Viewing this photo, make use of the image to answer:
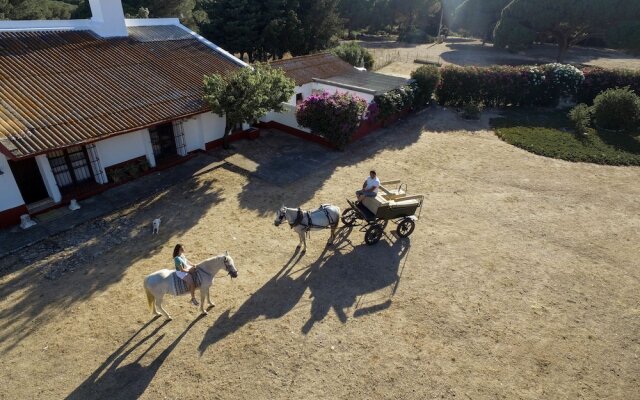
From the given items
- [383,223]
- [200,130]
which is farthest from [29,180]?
[383,223]

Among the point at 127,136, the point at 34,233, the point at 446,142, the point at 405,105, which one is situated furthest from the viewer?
the point at 405,105

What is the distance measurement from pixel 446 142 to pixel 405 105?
370cm

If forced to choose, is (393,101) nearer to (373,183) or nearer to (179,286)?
(373,183)

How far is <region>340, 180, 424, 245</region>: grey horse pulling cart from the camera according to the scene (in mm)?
11117

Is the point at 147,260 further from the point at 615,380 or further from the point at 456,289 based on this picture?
the point at 615,380

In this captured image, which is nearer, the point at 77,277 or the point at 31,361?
the point at 31,361

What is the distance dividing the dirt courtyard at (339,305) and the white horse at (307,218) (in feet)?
3.41

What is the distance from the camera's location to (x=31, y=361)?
7848 mm

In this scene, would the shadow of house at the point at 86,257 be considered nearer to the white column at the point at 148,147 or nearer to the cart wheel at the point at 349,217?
the white column at the point at 148,147

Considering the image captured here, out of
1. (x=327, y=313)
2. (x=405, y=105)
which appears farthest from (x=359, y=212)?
(x=405, y=105)

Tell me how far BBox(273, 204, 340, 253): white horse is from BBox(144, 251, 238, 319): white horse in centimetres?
206

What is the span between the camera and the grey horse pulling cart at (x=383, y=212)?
11.1 meters

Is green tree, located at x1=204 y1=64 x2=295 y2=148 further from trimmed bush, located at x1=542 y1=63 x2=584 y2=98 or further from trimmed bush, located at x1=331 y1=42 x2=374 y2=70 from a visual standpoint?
trimmed bush, located at x1=542 y1=63 x2=584 y2=98

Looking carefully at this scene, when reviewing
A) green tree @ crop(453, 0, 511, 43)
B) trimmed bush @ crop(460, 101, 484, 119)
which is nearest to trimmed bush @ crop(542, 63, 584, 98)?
trimmed bush @ crop(460, 101, 484, 119)
